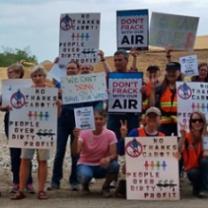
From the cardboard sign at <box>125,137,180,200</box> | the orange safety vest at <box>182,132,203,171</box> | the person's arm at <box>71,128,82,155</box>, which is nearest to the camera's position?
the cardboard sign at <box>125,137,180,200</box>

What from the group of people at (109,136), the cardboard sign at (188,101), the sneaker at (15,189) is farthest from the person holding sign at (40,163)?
the cardboard sign at (188,101)

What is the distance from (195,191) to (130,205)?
4.21 feet

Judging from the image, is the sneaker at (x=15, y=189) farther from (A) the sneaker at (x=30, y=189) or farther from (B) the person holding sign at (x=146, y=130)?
(B) the person holding sign at (x=146, y=130)

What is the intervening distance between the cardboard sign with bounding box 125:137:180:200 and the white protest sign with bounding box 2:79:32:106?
1.68 meters

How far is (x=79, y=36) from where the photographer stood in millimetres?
13219

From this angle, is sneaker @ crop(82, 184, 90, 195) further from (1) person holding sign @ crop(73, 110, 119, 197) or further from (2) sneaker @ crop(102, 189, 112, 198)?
(2) sneaker @ crop(102, 189, 112, 198)

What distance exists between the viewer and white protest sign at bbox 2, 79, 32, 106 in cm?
1191

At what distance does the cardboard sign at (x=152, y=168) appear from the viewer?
11.8 meters

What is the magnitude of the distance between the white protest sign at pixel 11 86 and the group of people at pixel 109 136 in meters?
0.12

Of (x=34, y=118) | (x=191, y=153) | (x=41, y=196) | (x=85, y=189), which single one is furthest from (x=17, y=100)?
(x=191, y=153)

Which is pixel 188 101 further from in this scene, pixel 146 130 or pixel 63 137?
pixel 63 137

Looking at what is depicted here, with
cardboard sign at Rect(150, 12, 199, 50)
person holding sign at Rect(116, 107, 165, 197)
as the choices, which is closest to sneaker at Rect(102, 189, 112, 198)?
person holding sign at Rect(116, 107, 165, 197)

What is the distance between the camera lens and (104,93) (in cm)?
1248

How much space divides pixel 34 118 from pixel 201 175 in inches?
102
